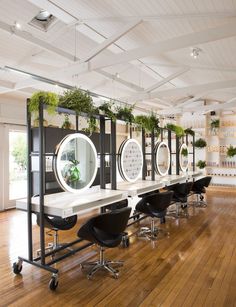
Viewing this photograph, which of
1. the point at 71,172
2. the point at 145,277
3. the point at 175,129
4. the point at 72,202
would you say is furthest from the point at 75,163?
the point at 175,129

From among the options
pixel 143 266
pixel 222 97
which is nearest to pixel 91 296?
pixel 143 266

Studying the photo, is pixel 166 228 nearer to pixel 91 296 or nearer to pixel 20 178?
pixel 91 296

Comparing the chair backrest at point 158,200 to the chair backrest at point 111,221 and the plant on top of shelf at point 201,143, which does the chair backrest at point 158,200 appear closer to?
the chair backrest at point 111,221

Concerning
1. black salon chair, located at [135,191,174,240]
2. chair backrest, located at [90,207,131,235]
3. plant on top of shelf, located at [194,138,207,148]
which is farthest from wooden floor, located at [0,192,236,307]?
plant on top of shelf, located at [194,138,207,148]

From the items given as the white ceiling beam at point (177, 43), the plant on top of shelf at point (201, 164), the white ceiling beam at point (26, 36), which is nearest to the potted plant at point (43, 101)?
the white ceiling beam at point (26, 36)

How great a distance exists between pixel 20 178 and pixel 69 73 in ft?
12.7

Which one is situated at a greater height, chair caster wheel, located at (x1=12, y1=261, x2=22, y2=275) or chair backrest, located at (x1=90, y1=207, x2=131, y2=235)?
chair backrest, located at (x1=90, y1=207, x2=131, y2=235)

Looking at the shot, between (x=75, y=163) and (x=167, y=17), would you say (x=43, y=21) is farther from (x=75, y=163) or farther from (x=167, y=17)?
(x=75, y=163)

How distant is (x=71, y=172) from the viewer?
3.52m

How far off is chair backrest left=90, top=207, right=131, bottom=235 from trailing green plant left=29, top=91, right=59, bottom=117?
1.35 m

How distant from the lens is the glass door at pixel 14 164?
21.5 feet

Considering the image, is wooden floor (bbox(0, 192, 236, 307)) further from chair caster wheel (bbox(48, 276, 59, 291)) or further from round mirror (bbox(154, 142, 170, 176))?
round mirror (bbox(154, 142, 170, 176))

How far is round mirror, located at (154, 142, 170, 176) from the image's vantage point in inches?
230

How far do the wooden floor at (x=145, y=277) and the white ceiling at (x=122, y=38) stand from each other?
2883 millimetres
